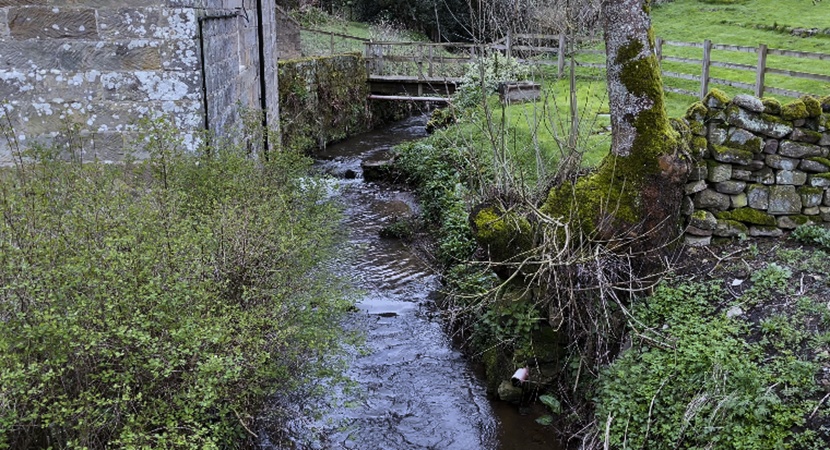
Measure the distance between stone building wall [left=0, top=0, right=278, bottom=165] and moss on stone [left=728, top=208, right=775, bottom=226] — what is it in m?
5.19

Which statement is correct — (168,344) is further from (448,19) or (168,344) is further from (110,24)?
(448,19)

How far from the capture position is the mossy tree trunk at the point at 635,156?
5.88 meters

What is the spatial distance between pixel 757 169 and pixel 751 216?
0.47 metres

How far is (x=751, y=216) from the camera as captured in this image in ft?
21.2

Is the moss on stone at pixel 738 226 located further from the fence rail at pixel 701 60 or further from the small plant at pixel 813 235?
the fence rail at pixel 701 60

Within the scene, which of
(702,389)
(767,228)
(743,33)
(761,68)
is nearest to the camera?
(702,389)

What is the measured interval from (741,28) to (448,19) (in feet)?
39.0

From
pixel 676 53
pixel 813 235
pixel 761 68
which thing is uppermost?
pixel 676 53

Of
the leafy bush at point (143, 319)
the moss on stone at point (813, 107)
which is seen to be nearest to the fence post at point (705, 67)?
the moss on stone at point (813, 107)

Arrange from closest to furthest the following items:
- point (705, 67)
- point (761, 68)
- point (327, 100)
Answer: point (761, 68) → point (705, 67) → point (327, 100)

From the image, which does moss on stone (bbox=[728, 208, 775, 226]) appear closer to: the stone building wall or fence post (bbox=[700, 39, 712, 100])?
the stone building wall

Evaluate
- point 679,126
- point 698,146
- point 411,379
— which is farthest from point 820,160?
point 411,379

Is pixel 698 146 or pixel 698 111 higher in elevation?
pixel 698 111

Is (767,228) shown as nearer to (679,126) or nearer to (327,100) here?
(679,126)
